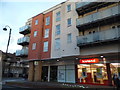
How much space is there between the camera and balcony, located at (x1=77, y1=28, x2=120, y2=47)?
13.6 m

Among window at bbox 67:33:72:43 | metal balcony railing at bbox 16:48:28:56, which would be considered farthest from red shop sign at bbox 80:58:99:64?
metal balcony railing at bbox 16:48:28:56

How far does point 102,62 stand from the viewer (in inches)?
669

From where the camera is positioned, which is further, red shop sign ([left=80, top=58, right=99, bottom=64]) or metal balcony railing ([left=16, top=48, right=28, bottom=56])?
metal balcony railing ([left=16, top=48, right=28, bottom=56])

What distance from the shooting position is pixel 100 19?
1555 cm

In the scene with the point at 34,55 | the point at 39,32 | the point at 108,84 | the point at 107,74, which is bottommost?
the point at 108,84

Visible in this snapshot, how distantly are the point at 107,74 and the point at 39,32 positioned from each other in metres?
15.6

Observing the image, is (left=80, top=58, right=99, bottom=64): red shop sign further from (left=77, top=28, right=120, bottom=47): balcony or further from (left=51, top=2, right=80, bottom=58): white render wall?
(left=77, top=28, right=120, bottom=47): balcony

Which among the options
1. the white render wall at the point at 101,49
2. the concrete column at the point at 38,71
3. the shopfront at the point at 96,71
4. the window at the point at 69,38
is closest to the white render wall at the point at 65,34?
the window at the point at 69,38

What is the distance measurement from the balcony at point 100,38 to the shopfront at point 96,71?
3.51m

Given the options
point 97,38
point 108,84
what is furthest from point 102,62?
point 97,38

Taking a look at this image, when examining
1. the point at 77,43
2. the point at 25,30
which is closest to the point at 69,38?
the point at 77,43

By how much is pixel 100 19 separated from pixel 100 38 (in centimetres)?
277

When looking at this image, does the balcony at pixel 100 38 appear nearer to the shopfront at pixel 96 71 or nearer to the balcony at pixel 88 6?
the shopfront at pixel 96 71

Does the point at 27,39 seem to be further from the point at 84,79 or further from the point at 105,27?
the point at 105,27
